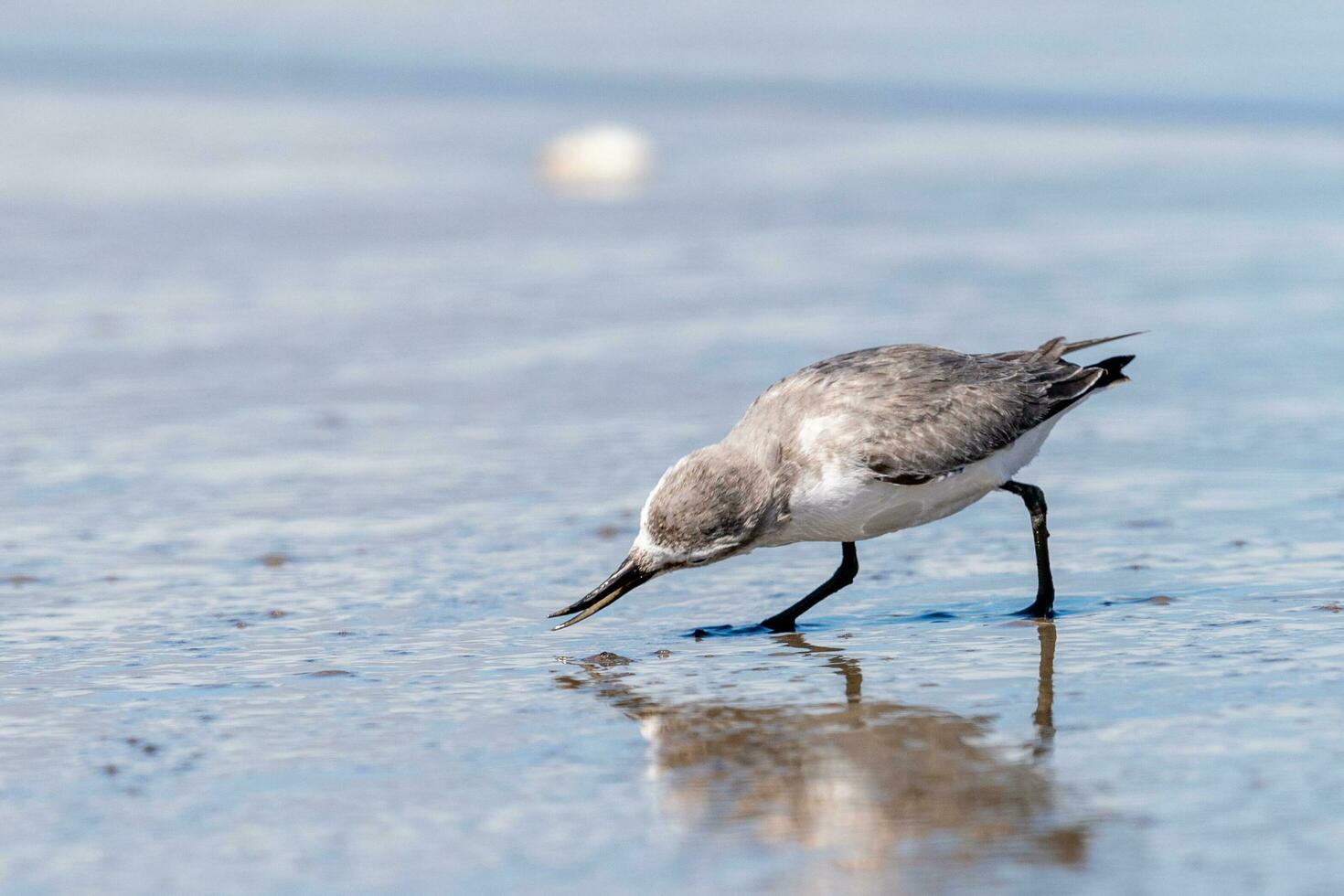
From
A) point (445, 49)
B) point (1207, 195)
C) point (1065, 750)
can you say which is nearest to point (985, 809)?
point (1065, 750)

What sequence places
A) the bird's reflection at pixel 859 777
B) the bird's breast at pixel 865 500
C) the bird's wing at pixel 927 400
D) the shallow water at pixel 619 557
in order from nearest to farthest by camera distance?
the bird's reflection at pixel 859 777
the shallow water at pixel 619 557
the bird's breast at pixel 865 500
the bird's wing at pixel 927 400

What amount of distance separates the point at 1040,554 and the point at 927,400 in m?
0.68

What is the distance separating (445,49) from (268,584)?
2369 cm

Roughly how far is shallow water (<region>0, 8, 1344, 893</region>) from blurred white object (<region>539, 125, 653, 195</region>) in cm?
44

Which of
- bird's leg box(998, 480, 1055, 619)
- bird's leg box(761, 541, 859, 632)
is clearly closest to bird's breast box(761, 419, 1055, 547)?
bird's leg box(998, 480, 1055, 619)

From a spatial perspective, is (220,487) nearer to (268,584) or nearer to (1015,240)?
(268,584)

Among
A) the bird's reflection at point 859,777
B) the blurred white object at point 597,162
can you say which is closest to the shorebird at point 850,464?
the bird's reflection at point 859,777

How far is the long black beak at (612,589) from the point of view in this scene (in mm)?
6480

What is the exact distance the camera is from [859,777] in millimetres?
5027

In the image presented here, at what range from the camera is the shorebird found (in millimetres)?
6469

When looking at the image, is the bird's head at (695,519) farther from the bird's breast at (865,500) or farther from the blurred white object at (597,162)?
the blurred white object at (597,162)

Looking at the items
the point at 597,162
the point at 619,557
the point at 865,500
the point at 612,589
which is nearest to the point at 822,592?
the point at 865,500

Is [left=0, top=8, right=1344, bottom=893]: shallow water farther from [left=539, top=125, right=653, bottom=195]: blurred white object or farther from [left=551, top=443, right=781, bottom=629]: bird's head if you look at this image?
[left=539, top=125, right=653, bottom=195]: blurred white object

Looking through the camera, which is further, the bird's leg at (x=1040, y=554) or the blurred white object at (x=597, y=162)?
the blurred white object at (x=597, y=162)
